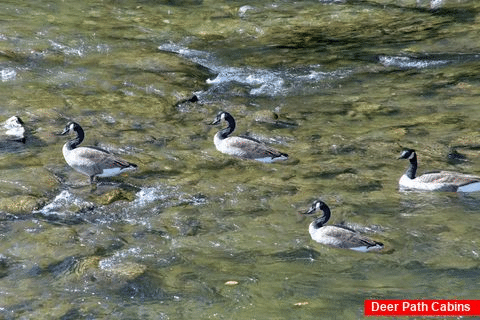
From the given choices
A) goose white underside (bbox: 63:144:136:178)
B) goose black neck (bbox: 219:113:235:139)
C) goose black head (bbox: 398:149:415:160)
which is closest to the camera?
goose white underside (bbox: 63:144:136:178)

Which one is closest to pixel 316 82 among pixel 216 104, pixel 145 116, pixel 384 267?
pixel 216 104

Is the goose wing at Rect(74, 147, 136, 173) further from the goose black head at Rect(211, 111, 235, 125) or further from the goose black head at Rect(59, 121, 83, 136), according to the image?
the goose black head at Rect(211, 111, 235, 125)

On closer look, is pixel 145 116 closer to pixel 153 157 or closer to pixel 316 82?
pixel 153 157

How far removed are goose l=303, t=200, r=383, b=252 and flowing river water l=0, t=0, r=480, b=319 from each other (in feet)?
0.51

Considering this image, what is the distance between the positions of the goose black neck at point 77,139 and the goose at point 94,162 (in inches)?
6.7

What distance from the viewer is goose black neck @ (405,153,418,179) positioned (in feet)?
55.0

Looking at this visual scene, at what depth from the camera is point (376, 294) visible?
481 inches

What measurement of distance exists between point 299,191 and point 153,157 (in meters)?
3.54

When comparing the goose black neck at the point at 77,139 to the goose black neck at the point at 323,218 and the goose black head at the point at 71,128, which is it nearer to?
the goose black head at the point at 71,128

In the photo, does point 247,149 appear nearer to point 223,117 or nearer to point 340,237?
point 223,117

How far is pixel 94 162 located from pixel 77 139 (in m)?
1.24

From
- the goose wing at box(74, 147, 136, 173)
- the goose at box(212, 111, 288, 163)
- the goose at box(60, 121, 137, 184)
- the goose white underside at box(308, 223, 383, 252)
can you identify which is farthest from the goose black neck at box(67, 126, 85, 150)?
the goose white underside at box(308, 223, 383, 252)

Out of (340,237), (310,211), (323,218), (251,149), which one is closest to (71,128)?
(251,149)

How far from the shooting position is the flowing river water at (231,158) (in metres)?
12.7
